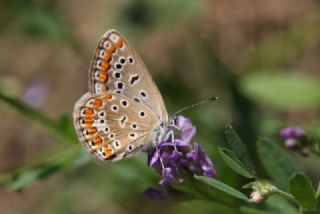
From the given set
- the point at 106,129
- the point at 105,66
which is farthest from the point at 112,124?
the point at 105,66

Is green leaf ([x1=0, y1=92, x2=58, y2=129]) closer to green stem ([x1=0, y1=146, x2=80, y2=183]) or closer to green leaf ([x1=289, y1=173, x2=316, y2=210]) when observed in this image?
green stem ([x1=0, y1=146, x2=80, y2=183])

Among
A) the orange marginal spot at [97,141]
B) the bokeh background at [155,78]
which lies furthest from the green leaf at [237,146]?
the bokeh background at [155,78]

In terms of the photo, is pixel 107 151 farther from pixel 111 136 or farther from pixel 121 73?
pixel 121 73

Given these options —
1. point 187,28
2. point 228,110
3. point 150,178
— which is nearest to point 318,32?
point 228,110

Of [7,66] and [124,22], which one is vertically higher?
[124,22]

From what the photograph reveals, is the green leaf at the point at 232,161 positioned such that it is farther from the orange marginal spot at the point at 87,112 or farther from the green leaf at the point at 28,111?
the green leaf at the point at 28,111

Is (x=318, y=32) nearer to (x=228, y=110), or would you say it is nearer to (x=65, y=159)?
(x=228, y=110)

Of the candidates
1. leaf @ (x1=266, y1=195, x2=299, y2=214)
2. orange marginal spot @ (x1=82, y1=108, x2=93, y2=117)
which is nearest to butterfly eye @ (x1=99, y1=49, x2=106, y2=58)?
orange marginal spot @ (x1=82, y1=108, x2=93, y2=117)
